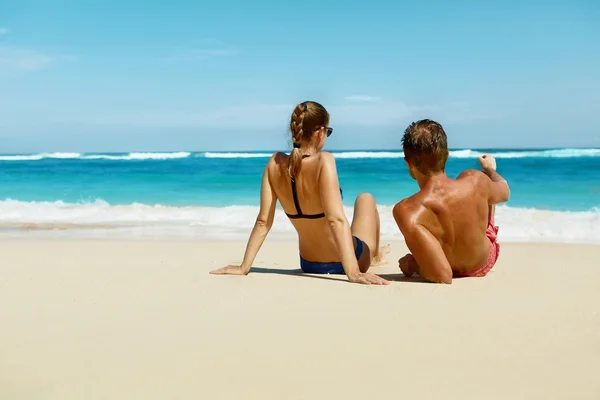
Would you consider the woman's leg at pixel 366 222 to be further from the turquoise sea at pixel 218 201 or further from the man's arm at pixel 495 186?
the turquoise sea at pixel 218 201

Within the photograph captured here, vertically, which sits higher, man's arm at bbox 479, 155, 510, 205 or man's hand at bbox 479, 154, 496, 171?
man's hand at bbox 479, 154, 496, 171

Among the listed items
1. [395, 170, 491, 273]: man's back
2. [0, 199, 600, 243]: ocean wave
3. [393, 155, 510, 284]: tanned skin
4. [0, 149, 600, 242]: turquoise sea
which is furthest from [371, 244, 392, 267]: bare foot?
[0, 149, 600, 242]: turquoise sea

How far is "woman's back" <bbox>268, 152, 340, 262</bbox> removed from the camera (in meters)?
4.52

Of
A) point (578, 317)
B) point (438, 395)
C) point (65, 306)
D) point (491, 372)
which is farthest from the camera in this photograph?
point (65, 306)

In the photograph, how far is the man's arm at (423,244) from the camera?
4.33 m

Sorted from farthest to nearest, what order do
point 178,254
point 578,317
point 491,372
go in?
point 178,254
point 578,317
point 491,372

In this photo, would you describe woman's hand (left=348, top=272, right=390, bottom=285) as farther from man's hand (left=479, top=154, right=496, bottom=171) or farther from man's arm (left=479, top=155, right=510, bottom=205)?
man's hand (left=479, top=154, right=496, bottom=171)

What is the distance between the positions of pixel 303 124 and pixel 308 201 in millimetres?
566

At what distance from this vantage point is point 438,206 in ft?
14.2

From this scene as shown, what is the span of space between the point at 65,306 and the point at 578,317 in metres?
2.98

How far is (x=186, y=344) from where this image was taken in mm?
3135

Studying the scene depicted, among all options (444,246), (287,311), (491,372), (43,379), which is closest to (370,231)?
(444,246)

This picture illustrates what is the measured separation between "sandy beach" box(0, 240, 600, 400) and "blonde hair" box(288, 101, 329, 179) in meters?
0.86

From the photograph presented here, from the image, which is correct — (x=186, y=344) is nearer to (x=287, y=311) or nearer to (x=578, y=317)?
(x=287, y=311)
